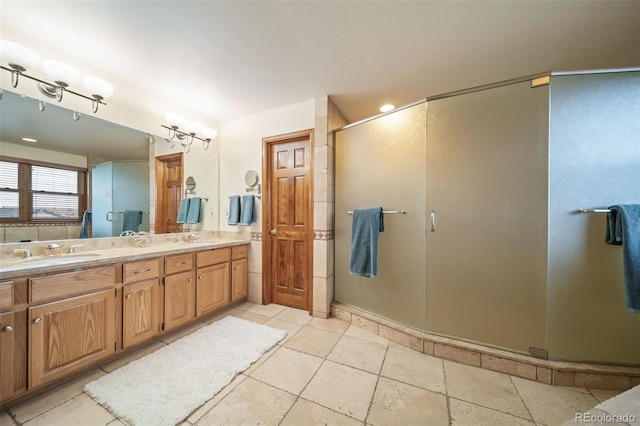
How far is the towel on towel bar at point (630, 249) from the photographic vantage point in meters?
1.30

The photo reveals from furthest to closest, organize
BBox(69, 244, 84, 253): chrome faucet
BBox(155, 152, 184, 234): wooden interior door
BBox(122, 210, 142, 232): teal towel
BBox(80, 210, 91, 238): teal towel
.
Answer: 1. BBox(155, 152, 184, 234): wooden interior door
2. BBox(122, 210, 142, 232): teal towel
3. BBox(80, 210, 91, 238): teal towel
4. BBox(69, 244, 84, 253): chrome faucet

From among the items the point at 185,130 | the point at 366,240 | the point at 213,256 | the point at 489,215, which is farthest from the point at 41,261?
the point at 489,215

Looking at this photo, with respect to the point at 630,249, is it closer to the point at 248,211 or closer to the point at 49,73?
the point at 248,211

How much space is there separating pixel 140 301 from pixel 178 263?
39cm

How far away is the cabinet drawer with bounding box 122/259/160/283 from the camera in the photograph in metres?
1.68

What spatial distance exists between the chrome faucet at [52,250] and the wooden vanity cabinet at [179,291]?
0.72 m

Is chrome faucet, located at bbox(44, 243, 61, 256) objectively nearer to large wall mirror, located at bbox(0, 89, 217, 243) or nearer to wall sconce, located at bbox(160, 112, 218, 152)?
large wall mirror, located at bbox(0, 89, 217, 243)

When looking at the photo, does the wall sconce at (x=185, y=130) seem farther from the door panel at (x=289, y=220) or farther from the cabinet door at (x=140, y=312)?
the cabinet door at (x=140, y=312)

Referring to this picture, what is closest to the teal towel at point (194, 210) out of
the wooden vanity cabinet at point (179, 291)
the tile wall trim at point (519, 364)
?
the wooden vanity cabinet at point (179, 291)

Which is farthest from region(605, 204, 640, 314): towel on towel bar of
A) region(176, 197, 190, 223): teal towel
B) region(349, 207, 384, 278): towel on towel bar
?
region(176, 197, 190, 223): teal towel

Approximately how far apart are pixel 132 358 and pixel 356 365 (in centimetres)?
174

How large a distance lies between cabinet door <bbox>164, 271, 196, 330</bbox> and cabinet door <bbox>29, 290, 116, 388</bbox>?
15.2 inches

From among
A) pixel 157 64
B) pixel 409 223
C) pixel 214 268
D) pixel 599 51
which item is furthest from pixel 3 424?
pixel 599 51

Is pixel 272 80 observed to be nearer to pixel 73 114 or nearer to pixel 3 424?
pixel 73 114
